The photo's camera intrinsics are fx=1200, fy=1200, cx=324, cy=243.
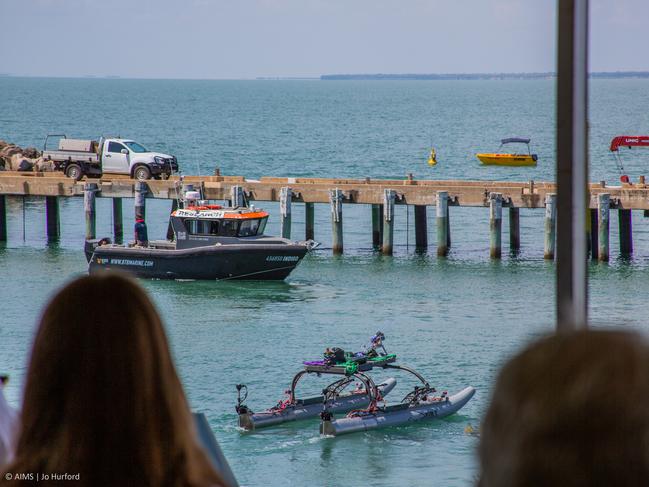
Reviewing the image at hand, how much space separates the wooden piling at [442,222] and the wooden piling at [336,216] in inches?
74.1

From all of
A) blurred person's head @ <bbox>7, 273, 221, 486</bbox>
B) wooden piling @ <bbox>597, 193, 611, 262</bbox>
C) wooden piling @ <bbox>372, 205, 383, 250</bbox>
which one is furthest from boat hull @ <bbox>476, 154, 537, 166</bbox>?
blurred person's head @ <bbox>7, 273, 221, 486</bbox>

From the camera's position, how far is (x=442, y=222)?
23.1m

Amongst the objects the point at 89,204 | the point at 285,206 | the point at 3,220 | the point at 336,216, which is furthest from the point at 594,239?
the point at 3,220

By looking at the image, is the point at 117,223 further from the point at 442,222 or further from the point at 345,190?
the point at 442,222

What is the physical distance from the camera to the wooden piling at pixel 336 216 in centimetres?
2338

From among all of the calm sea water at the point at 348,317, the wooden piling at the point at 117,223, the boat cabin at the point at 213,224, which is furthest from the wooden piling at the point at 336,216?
the wooden piling at the point at 117,223

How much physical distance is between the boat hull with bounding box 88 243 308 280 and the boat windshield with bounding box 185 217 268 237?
0.76 ft

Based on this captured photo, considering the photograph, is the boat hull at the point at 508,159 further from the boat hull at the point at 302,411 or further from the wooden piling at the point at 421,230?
the boat hull at the point at 302,411

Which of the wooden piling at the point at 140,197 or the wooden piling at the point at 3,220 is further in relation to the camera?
the wooden piling at the point at 3,220

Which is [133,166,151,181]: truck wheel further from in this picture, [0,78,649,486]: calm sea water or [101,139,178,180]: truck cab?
[0,78,649,486]: calm sea water

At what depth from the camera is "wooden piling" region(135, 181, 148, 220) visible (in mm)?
24209

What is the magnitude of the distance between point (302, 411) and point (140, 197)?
13.5 metres

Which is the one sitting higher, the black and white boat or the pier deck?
the pier deck

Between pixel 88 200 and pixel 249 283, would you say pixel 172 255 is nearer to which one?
pixel 249 283
